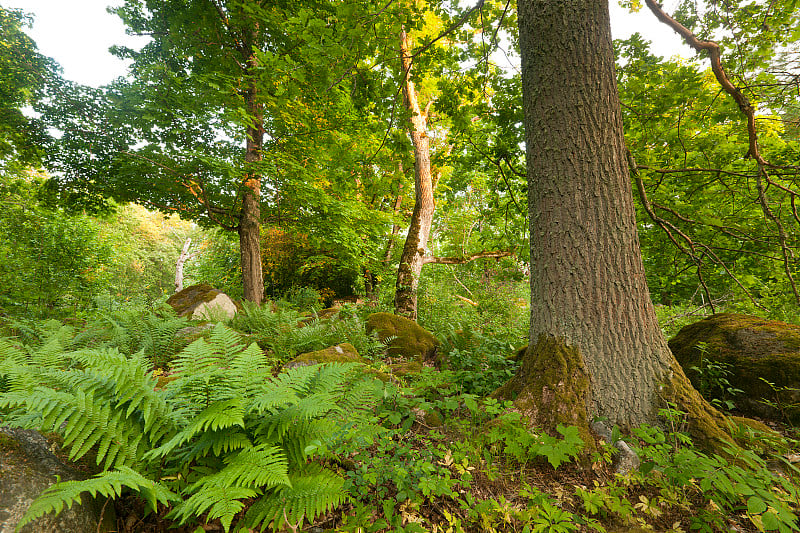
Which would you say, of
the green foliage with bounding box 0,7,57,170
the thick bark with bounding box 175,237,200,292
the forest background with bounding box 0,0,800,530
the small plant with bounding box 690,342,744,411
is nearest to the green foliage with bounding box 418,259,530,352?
the forest background with bounding box 0,0,800,530

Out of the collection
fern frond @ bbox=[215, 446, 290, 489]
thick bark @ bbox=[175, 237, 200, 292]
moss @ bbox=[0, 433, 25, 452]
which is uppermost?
thick bark @ bbox=[175, 237, 200, 292]

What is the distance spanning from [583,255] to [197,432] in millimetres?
2822

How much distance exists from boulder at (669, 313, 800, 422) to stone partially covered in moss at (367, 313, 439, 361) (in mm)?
3149

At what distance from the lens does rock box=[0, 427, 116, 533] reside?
1.12m

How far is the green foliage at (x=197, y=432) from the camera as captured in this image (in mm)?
1316

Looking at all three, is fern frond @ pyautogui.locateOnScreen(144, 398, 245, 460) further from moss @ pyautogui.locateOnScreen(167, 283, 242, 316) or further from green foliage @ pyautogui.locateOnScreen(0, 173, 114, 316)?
green foliage @ pyautogui.locateOnScreen(0, 173, 114, 316)

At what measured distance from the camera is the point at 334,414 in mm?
2018

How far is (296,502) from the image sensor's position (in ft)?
4.74

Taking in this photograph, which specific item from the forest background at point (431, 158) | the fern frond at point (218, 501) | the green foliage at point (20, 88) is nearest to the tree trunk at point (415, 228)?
the forest background at point (431, 158)

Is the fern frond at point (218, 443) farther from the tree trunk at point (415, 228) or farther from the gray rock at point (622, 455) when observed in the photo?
the tree trunk at point (415, 228)

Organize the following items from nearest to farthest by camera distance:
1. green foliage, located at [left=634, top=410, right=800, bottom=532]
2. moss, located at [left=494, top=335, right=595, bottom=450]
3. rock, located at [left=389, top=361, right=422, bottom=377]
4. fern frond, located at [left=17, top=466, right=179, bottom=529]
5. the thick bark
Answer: fern frond, located at [left=17, top=466, right=179, bottom=529]
green foliage, located at [left=634, top=410, right=800, bottom=532]
moss, located at [left=494, top=335, right=595, bottom=450]
rock, located at [left=389, top=361, right=422, bottom=377]
the thick bark

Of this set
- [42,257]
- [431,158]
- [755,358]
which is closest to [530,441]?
[755,358]

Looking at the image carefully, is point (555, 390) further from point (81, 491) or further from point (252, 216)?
point (252, 216)

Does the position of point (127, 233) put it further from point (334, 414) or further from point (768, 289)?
point (768, 289)
